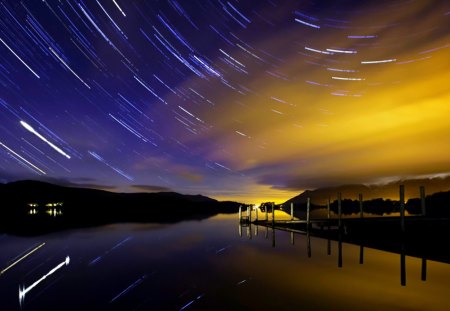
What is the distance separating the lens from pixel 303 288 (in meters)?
12.7

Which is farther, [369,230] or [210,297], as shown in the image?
[369,230]

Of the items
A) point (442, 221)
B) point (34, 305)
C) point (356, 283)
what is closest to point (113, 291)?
point (34, 305)

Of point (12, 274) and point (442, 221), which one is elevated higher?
point (442, 221)

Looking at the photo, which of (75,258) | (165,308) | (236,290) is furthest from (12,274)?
(236,290)

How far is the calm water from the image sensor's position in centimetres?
1079

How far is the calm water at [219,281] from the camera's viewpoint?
425 inches

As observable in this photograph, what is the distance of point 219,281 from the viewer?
14.0 metres

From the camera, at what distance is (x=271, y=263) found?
18625mm

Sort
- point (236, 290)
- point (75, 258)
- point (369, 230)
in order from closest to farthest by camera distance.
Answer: point (236, 290) < point (75, 258) < point (369, 230)

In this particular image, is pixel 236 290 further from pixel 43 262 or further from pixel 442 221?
pixel 442 221

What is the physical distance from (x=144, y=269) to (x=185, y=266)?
2151mm

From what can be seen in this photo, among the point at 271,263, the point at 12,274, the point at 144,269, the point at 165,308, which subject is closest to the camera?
the point at 165,308

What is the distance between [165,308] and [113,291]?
3.08 metres

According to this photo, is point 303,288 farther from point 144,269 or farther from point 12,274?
point 12,274
